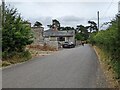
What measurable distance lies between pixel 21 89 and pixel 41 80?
2.70 metres

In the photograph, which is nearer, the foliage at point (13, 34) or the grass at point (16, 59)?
the grass at point (16, 59)

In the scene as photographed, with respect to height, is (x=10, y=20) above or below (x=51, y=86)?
above

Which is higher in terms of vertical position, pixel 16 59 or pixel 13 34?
pixel 13 34

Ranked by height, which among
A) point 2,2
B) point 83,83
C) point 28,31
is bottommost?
point 83,83

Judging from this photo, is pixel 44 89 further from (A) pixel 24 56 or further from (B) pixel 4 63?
(A) pixel 24 56

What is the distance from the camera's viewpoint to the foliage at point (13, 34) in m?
27.1

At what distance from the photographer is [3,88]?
476 inches

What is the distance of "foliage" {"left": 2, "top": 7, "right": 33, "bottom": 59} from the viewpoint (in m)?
27.1

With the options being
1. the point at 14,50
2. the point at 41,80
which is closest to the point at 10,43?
the point at 14,50

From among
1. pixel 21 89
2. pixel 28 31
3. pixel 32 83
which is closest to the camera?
pixel 21 89

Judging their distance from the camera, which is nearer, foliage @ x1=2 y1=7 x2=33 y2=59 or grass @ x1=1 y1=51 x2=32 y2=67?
grass @ x1=1 y1=51 x2=32 y2=67

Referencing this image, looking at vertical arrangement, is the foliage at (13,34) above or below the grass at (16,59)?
above

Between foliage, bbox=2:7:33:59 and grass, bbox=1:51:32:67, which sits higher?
foliage, bbox=2:7:33:59

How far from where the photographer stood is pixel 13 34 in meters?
28.0
